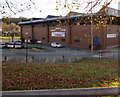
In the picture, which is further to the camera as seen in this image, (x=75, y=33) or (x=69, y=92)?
(x=75, y=33)

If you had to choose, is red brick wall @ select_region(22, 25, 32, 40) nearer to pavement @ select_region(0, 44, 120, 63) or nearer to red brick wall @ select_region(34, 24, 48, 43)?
red brick wall @ select_region(34, 24, 48, 43)

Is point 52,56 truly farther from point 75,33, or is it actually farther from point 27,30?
point 27,30

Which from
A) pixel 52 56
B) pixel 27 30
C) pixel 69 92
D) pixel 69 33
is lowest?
pixel 52 56

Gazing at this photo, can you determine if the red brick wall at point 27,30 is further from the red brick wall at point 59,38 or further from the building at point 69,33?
the red brick wall at point 59,38

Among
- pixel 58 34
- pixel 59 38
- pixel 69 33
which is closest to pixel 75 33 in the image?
pixel 69 33

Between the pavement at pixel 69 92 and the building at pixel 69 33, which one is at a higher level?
the building at pixel 69 33

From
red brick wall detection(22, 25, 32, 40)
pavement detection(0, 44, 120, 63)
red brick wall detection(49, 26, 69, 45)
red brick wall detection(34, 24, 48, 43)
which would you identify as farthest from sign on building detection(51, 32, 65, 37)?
pavement detection(0, 44, 120, 63)

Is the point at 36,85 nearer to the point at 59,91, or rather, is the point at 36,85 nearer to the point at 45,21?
the point at 59,91

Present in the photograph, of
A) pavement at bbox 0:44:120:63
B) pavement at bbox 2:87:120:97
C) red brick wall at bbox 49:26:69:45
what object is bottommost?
pavement at bbox 0:44:120:63

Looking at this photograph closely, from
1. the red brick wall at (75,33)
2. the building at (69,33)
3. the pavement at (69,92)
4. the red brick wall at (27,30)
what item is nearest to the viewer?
the pavement at (69,92)

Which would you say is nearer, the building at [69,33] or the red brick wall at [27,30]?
the building at [69,33]

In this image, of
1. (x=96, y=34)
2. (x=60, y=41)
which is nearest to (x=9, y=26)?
(x=60, y=41)

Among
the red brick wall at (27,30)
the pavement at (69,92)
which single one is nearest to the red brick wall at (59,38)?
the red brick wall at (27,30)

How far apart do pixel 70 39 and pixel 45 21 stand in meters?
10.6
